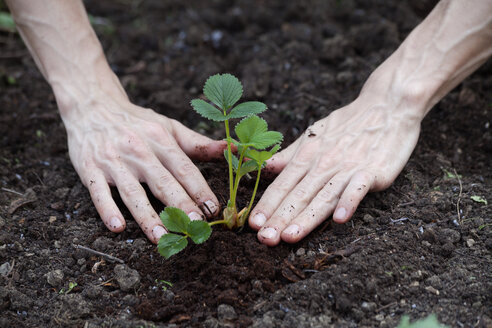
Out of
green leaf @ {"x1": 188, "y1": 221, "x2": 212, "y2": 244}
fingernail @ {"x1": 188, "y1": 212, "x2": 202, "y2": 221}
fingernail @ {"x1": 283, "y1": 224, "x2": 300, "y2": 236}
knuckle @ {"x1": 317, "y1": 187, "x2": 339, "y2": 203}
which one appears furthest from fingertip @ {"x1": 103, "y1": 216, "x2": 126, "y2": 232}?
knuckle @ {"x1": 317, "y1": 187, "x2": 339, "y2": 203}

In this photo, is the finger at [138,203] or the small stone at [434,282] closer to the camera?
the small stone at [434,282]

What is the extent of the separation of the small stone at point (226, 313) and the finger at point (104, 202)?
534 millimetres

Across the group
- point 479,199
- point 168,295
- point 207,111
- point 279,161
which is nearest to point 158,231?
point 168,295

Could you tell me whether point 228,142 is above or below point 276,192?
above

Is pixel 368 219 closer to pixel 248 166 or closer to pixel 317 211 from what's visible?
pixel 317 211

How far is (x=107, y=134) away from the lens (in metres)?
2.10

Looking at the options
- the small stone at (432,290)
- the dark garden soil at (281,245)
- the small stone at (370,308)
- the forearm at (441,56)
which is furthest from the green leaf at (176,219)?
the forearm at (441,56)

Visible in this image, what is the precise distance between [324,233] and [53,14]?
1.48 metres

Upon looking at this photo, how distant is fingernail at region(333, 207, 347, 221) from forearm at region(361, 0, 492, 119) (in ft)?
1.83

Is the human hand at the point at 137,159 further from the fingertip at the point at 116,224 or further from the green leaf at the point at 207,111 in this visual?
the green leaf at the point at 207,111

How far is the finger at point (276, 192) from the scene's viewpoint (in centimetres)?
186

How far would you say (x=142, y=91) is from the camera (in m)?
2.91

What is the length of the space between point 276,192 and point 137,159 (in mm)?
559

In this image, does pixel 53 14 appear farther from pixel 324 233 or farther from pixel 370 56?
pixel 370 56
